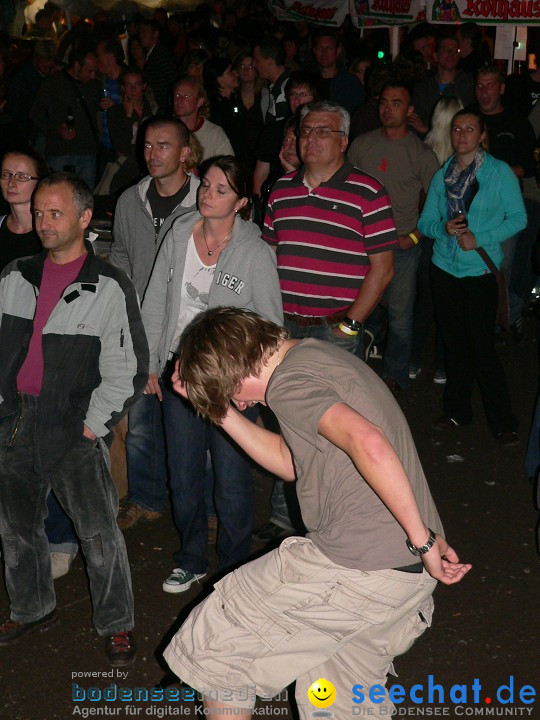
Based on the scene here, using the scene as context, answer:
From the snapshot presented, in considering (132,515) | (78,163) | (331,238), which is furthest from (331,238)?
(78,163)

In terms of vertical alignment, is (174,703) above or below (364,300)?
below

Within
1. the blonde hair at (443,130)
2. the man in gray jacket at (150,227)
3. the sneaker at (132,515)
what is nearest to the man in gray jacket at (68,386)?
the man in gray jacket at (150,227)

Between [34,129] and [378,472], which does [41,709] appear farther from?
[34,129]

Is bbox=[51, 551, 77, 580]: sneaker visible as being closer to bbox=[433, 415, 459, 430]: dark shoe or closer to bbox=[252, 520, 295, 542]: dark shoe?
bbox=[252, 520, 295, 542]: dark shoe

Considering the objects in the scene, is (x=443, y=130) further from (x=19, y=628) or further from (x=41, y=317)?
(x=19, y=628)

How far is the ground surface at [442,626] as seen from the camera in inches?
Result: 154

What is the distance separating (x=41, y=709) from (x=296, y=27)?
48.7 ft

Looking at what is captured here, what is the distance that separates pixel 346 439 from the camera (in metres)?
2.69

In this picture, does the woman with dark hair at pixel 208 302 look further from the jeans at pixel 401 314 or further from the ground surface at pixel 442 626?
the jeans at pixel 401 314

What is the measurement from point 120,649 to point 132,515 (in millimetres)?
1300

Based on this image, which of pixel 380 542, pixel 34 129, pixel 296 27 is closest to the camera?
pixel 380 542

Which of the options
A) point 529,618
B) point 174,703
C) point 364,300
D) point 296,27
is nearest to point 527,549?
point 529,618

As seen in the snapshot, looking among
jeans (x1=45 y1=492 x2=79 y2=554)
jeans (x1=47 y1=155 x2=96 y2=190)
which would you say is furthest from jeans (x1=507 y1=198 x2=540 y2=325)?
jeans (x1=45 y1=492 x2=79 y2=554)

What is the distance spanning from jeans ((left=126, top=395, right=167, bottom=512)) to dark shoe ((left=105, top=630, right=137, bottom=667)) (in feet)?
4.23
